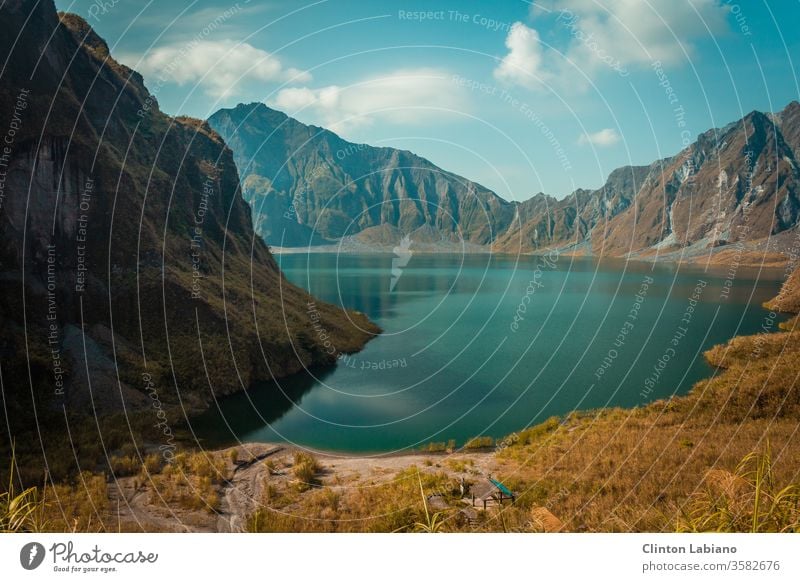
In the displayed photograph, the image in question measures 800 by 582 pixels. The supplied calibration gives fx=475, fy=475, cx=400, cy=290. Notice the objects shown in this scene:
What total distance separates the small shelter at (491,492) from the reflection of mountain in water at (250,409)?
1899 centimetres

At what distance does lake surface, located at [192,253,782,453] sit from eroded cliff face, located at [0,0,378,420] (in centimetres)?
513

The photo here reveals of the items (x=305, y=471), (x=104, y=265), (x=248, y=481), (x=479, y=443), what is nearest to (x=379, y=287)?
(x=104, y=265)

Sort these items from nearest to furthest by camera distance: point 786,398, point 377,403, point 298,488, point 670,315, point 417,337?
point 298,488 → point 786,398 → point 377,403 → point 417,337 → point 670,315

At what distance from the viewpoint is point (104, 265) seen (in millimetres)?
37531

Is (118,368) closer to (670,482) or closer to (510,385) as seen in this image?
(510,385)

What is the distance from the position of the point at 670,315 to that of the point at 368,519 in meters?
77.5

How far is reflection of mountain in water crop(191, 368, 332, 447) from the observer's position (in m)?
31.6

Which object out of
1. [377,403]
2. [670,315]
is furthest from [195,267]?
[670,315]

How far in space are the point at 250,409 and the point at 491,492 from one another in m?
26.5

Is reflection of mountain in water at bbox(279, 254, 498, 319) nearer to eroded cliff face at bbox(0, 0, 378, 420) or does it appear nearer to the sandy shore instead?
eroded cliff face at bbox(0, 0, 378, 420)

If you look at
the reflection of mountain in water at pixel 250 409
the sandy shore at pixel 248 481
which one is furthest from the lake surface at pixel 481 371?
the sandy shore at pixel 248 481

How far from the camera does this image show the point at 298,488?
60.8ft

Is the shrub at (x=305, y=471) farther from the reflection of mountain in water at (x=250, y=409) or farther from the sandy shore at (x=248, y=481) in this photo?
the reflection of mountain in water at (x=250, y=409)

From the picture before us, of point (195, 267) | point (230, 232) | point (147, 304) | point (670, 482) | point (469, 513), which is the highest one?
point (230, 232)
